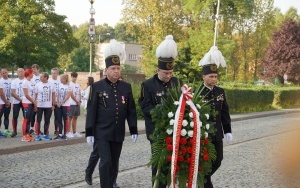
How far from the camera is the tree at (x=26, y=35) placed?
4897cm

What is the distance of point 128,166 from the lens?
37.0 ft

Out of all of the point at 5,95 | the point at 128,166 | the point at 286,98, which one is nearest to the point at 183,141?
the point at 128,166

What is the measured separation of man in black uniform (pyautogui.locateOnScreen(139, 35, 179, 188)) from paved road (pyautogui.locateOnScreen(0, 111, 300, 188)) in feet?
6.01

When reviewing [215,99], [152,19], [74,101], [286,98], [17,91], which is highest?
[152,19]

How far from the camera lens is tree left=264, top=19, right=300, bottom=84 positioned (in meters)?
70.3

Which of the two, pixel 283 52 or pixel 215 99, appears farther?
pixel 283 52

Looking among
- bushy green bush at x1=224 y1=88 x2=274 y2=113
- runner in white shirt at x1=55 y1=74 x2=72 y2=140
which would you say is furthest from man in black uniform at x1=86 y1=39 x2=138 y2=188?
bushy green bush at x1=224 y1=88 x2=274 y2=113

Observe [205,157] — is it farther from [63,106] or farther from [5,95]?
[5,95]

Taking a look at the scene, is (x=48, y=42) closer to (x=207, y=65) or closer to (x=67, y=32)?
(x=67, y=32)

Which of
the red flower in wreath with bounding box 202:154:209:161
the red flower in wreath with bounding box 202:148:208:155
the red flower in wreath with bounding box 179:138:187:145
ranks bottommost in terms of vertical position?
the red flower in wreath with bounding box 202:154:209:161

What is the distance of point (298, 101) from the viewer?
41.1 metres

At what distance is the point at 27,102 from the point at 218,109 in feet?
28.4

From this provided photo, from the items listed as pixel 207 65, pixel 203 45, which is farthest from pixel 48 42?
pixel 207 65

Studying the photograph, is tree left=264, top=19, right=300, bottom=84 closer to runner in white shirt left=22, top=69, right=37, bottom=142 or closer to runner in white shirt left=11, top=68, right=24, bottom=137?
runner in white shirt left=11, top=68, right=24, bottom=137
